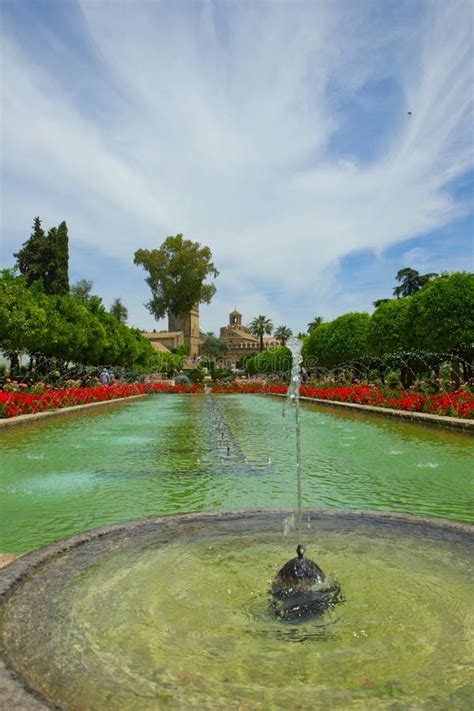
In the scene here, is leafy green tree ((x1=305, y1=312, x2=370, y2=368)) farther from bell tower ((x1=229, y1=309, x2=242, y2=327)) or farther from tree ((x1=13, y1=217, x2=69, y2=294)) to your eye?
bell tower ((x1=229, y1=309, x2=242, y2=327))

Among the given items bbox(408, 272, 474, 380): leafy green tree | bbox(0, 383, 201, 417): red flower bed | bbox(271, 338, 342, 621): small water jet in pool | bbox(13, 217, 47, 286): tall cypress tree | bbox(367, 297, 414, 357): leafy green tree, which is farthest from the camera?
bbox(13, 217, 47, 286): tall cypress tree

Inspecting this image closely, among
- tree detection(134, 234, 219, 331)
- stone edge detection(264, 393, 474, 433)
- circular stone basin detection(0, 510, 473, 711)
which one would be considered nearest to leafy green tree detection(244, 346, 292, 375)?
tree detection(134, 234, 219, 331)

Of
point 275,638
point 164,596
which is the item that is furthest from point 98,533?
point 275,638

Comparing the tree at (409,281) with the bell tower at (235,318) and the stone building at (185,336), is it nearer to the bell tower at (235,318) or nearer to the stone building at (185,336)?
the stone building at (185,336)

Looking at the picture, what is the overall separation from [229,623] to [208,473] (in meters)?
4.09

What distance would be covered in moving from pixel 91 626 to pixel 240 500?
286 cm

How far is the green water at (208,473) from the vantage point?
16.0 ft

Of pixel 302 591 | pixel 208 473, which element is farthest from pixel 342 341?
pixel 302 591

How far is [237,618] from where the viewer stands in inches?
102

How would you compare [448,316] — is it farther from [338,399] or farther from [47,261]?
[47,261]

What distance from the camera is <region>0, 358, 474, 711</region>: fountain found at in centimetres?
198

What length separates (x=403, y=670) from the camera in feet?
6.99

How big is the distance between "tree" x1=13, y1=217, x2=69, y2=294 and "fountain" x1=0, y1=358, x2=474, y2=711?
1343 inches

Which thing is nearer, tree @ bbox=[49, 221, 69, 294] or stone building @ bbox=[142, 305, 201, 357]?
tree @ bbox=[49, 221, 69, 294]
